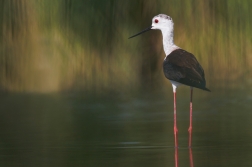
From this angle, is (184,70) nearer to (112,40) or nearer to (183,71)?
(183,71)

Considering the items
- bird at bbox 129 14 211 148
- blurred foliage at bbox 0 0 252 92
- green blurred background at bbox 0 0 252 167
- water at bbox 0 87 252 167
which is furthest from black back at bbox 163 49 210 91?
blurred foliage at bbox 0 0 252 92

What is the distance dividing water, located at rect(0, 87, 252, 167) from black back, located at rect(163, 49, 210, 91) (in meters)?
0.53

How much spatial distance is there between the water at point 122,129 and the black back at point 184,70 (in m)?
0.53

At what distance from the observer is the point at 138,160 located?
7023 mm

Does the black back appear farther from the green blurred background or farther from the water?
the green blurred background

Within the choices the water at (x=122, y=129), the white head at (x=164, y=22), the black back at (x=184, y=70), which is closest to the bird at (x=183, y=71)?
the black back at (x=184, y=70)

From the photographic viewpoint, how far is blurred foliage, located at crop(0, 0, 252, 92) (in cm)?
1248

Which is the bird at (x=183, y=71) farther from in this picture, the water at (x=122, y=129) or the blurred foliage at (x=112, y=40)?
the blurred foliage at (x=112, y=40)

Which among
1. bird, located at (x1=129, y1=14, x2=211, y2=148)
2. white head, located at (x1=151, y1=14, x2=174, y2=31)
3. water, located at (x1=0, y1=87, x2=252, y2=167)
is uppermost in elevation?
white head, located at (x1=151, y1=14, x2=174, y2=31)

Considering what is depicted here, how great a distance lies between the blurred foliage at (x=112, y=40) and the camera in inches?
492

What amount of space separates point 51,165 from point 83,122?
3.26m

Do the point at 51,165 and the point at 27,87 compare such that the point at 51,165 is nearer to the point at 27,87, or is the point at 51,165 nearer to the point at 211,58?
the point at 211,58

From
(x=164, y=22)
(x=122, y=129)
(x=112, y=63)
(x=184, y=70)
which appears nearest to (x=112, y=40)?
(x=112, y=63)

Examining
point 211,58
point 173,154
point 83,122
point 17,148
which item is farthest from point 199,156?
point 211,58
